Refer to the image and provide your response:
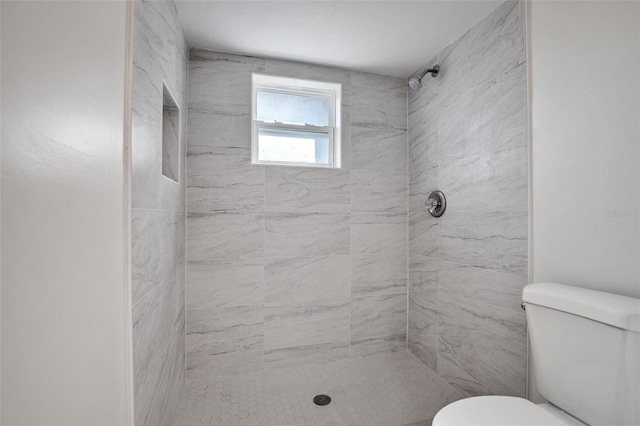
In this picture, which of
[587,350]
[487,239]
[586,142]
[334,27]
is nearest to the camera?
[587,350]

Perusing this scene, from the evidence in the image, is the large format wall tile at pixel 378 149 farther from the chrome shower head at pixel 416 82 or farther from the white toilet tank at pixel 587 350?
the white toilet tank at pixel 587 350

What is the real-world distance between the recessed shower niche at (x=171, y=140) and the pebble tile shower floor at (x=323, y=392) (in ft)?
4.50

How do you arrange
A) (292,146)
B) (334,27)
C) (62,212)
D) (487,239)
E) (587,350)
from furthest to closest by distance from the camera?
(292,146), (334,27), (487,239), (587,350), (62,212)

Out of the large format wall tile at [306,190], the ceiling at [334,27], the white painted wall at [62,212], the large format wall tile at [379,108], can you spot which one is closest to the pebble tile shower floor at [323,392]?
the white painted wall at [62,212]

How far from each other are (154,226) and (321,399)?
1.44m

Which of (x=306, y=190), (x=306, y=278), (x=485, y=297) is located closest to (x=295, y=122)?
(x=306, y=190)

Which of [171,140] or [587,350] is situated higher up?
[171,140]

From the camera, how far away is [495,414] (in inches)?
40.9

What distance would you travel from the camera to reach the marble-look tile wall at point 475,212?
1590 millimetres

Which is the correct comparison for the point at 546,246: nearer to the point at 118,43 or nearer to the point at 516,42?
the point at 516,42

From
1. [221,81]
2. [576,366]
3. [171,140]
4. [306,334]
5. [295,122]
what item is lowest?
[306,334]

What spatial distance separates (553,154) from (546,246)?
414 millimetres

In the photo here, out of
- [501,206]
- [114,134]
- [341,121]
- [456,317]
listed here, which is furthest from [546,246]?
[114,134]

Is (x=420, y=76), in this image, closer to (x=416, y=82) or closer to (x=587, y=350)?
(x=416, y=82)
